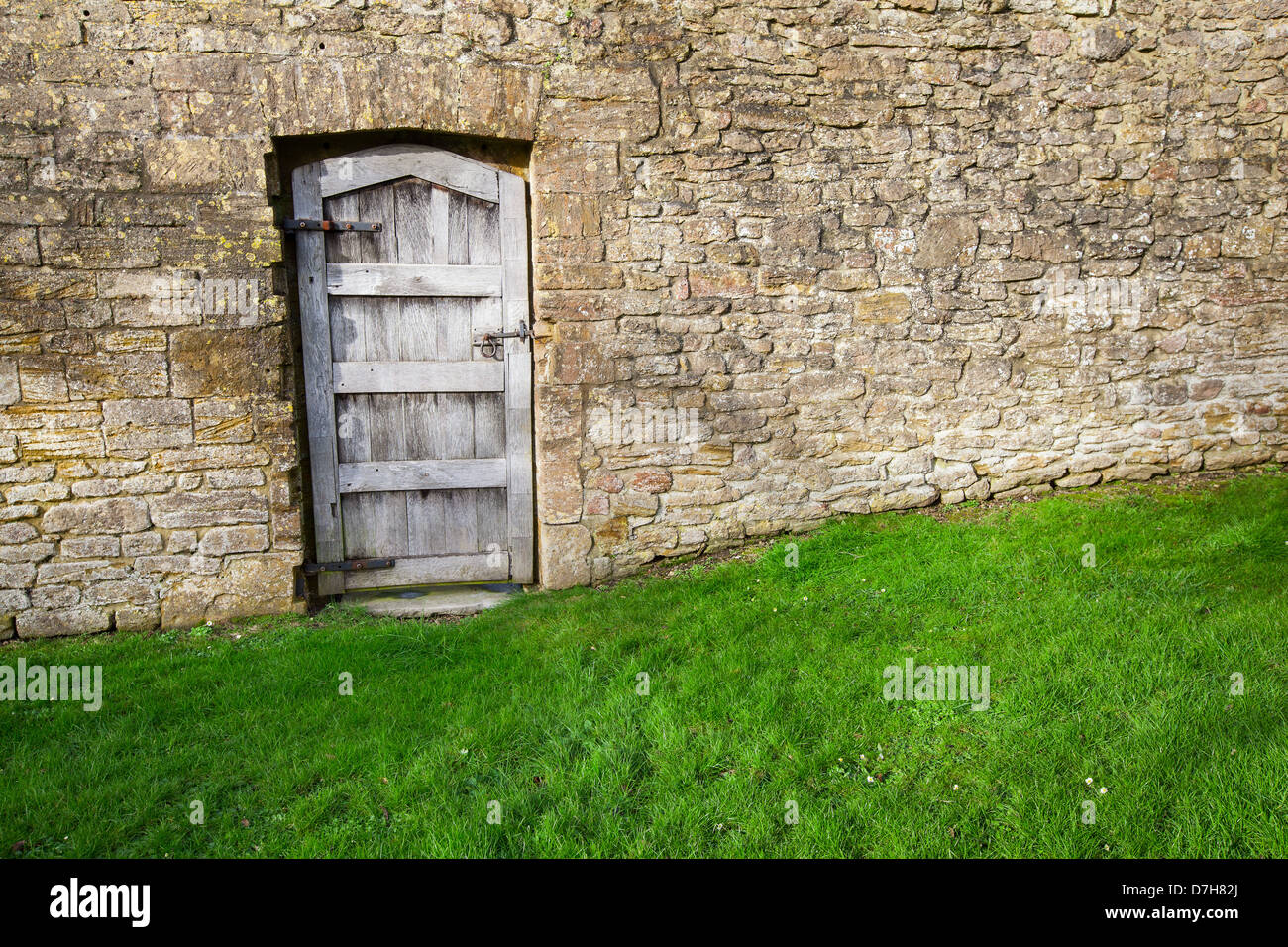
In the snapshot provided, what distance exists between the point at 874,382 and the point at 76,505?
4.46 meters

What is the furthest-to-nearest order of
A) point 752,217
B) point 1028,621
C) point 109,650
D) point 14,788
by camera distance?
point 752,217 → point 109,650 → point 1028,621 → point 14,788

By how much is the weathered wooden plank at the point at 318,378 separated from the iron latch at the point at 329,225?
4 cm

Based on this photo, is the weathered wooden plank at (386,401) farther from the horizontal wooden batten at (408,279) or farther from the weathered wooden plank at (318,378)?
the weathered wooden plank at (318,378)

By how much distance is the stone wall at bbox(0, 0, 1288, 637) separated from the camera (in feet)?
13.3

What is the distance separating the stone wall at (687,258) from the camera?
13.3 feet

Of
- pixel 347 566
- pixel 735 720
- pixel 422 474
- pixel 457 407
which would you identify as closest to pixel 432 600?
pixel 347 566

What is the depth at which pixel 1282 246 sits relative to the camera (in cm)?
519

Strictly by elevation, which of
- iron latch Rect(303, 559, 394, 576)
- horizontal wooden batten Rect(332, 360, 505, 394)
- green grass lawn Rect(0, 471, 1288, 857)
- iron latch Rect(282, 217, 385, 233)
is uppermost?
iron latch Rect(282, 217, 385, 233)

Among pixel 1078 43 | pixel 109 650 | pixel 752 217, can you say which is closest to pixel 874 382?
pixel 752 217

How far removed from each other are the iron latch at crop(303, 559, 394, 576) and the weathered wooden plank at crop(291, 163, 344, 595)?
0.05 m

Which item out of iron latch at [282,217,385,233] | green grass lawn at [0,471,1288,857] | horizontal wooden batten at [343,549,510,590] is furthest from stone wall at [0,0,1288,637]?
green grass lawn at [0,471,1288,857]

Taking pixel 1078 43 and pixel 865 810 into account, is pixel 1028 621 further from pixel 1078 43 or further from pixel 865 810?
pixel 1078 43

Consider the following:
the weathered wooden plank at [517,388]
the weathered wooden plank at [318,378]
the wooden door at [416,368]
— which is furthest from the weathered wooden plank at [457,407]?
the weathered wooden plank at [318,378]

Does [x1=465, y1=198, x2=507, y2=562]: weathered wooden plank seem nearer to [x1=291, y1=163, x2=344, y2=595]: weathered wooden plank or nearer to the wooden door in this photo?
the wooden door
